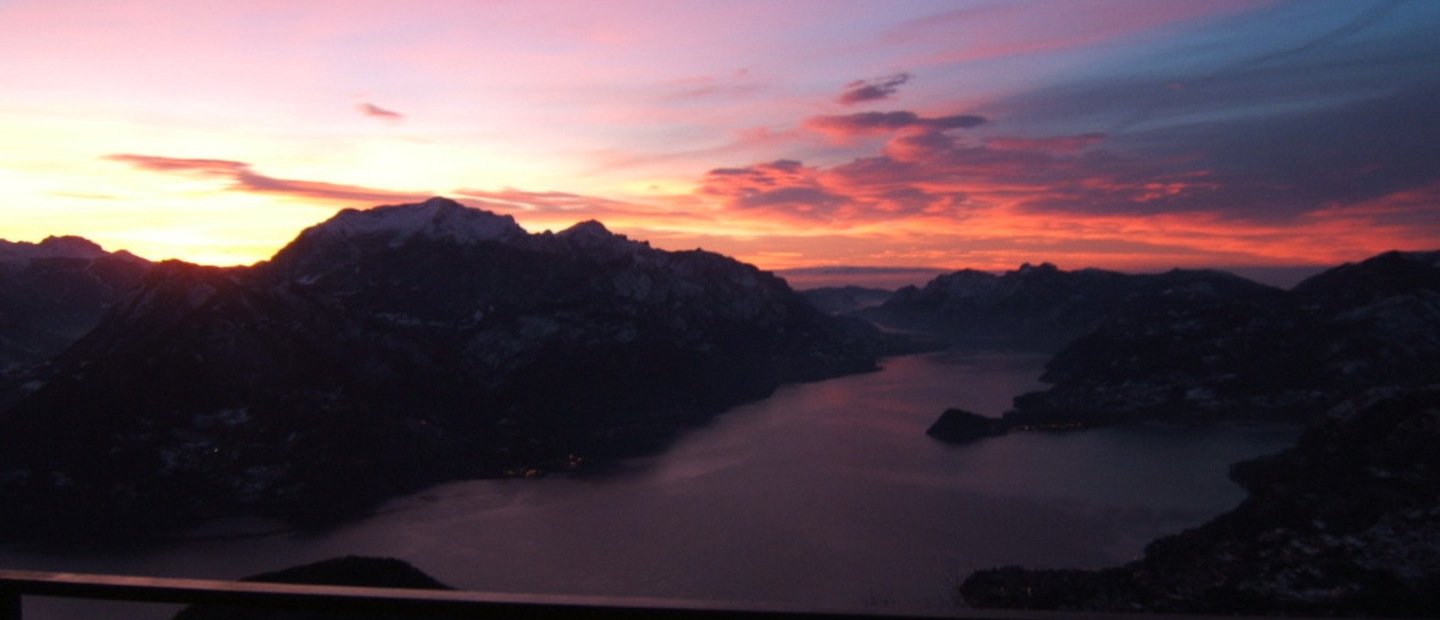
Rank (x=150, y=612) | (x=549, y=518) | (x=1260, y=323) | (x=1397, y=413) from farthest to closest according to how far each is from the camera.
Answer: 1. (x=1260, y=323)
2. (x=549, y=518)
3. (x=1397, y=413)
4. (x=150, y=612)

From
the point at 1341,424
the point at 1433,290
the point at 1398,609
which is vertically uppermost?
the point at 1433,290

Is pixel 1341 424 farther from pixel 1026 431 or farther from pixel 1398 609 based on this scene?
pixel 1026 431

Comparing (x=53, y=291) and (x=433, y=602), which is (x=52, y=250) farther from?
(x=433, y=602)

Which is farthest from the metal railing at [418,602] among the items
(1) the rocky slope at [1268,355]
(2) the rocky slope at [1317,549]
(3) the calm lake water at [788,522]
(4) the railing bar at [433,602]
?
(1) the rocky slope at [1268,355]

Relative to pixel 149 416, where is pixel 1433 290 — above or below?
above

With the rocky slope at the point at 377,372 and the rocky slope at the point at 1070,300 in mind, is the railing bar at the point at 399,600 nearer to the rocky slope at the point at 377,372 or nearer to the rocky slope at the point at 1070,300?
the rocky slope at the point at 377,372

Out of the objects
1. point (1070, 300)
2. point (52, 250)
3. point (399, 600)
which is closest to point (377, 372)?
point (52, 250)

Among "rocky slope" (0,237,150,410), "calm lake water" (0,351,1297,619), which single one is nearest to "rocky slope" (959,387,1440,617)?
"calm lake water" (0,351,1297,619)

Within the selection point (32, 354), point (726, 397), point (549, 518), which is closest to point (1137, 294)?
point (726, 397)
